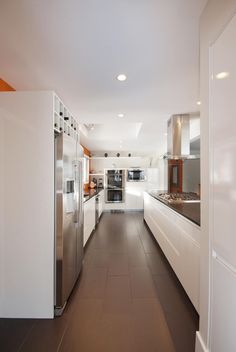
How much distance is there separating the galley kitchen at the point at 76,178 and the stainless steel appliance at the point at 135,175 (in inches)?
178

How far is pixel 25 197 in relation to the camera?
5.87 ft

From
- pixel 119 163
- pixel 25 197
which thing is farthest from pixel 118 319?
pixel 119 163

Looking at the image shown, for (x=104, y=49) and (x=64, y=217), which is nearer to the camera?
(x=104, y=49)

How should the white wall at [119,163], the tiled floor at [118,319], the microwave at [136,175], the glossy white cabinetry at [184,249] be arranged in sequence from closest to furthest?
the tiled floor at [118,319] < the glossy white cabinetry at [184,249] < the microwave at [136,175] < the white wall at [119,163]

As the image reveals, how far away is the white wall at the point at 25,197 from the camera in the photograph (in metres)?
1.77

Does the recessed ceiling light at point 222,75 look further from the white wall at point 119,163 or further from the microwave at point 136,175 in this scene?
the white wall at point 119,163

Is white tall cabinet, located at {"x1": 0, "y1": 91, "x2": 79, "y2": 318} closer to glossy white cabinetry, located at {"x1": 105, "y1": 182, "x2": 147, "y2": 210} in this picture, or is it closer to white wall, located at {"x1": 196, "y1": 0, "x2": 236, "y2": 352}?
white wall, located at {"x1": 196, "y1": 0, "x2": 236, "y2": 352}

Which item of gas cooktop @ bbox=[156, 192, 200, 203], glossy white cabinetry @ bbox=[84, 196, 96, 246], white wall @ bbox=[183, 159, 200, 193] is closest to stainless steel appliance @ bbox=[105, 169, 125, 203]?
white wall @ bbox=[183, 159, 200, 193]

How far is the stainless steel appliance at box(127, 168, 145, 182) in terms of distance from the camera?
287 inches

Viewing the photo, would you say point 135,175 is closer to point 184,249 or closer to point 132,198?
point 132,198

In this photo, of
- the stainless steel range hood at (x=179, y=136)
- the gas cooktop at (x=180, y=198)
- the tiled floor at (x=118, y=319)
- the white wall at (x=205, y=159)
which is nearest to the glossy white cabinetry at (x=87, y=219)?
the tiled floor at (x=118, y=319)

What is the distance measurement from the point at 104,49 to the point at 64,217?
5.43 feet

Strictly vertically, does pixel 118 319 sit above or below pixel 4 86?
below

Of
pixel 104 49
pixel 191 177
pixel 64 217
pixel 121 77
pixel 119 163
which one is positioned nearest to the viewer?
pixel 104 49
